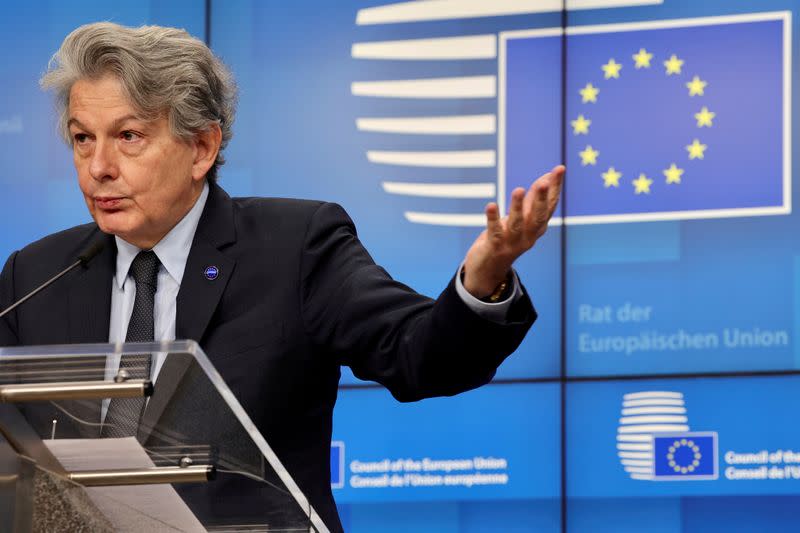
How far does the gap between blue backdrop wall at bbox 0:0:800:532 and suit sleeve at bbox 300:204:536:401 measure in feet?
7.63

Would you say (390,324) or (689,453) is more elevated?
(390,324)

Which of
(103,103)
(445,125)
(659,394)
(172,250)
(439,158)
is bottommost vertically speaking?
(659,394)

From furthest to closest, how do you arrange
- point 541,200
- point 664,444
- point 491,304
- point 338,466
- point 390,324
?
1. point 338,466
2. point 664,444
3. point 390,324
4. point 491,304
5. point 541,200

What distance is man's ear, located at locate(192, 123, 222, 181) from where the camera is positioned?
2.08 metres

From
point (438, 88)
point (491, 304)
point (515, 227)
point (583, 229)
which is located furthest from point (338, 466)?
point (515, 227)

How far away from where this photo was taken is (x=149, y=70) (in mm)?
1939

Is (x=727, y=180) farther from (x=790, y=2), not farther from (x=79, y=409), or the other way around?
(x=79, y=409)

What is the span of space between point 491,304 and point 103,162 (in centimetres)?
70

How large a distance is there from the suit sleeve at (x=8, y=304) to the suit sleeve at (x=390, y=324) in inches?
19.1

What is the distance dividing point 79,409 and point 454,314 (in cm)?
54

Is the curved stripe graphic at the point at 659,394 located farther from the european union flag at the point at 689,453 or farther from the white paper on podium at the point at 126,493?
the white paper on podium at the point at 126,493

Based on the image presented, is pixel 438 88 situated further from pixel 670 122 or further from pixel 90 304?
pixel 90 304

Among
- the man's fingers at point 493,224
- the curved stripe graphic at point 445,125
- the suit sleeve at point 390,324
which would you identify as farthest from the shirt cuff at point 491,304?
the curved stripe graphic at point 445,125

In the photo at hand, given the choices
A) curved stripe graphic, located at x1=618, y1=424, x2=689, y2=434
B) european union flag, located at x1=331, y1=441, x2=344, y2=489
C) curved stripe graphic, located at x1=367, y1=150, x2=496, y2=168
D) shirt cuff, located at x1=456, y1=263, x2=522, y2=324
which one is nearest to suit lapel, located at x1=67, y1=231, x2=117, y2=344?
shirt cuff, located at x1=456, y1=263, x2=522, y2=324
